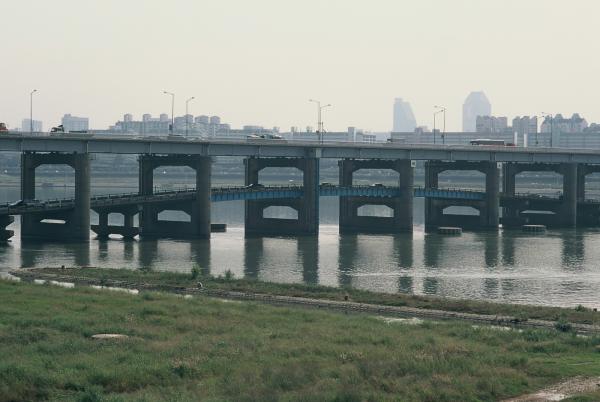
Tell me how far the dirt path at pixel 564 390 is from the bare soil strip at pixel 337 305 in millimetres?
14603

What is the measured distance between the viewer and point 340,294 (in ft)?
235

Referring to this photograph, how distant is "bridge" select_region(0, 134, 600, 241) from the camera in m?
118

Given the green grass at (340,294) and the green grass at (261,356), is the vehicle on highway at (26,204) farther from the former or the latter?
the green grass at (261,356)

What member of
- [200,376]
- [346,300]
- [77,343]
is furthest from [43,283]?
[200,376]

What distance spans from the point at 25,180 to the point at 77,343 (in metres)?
79.1

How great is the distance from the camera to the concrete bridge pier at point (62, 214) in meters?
116

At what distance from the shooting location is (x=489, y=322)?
60719 millimetres

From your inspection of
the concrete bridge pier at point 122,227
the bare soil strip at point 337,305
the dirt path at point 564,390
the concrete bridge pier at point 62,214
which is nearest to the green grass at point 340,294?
the bare soil strip at point 337,305

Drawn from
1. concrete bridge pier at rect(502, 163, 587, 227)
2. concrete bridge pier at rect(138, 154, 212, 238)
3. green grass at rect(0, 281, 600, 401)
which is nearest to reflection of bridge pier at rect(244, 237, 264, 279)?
concrete bridge pier at rect(138, 154, 212, 238)

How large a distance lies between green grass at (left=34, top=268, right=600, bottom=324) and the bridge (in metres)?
33.5

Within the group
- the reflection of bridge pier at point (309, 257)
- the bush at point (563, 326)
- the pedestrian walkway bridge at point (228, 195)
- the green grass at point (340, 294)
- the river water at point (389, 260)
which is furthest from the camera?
the pedestrian walkway bridge at point (228, 195)

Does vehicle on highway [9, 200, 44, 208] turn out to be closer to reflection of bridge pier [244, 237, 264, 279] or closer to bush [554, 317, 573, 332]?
reflection of bridge pier [244, 237, 264, 279]

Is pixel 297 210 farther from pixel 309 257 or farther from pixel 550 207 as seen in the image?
pixel 550 207

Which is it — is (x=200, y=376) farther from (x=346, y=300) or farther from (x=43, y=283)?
(x=43, y=283)
